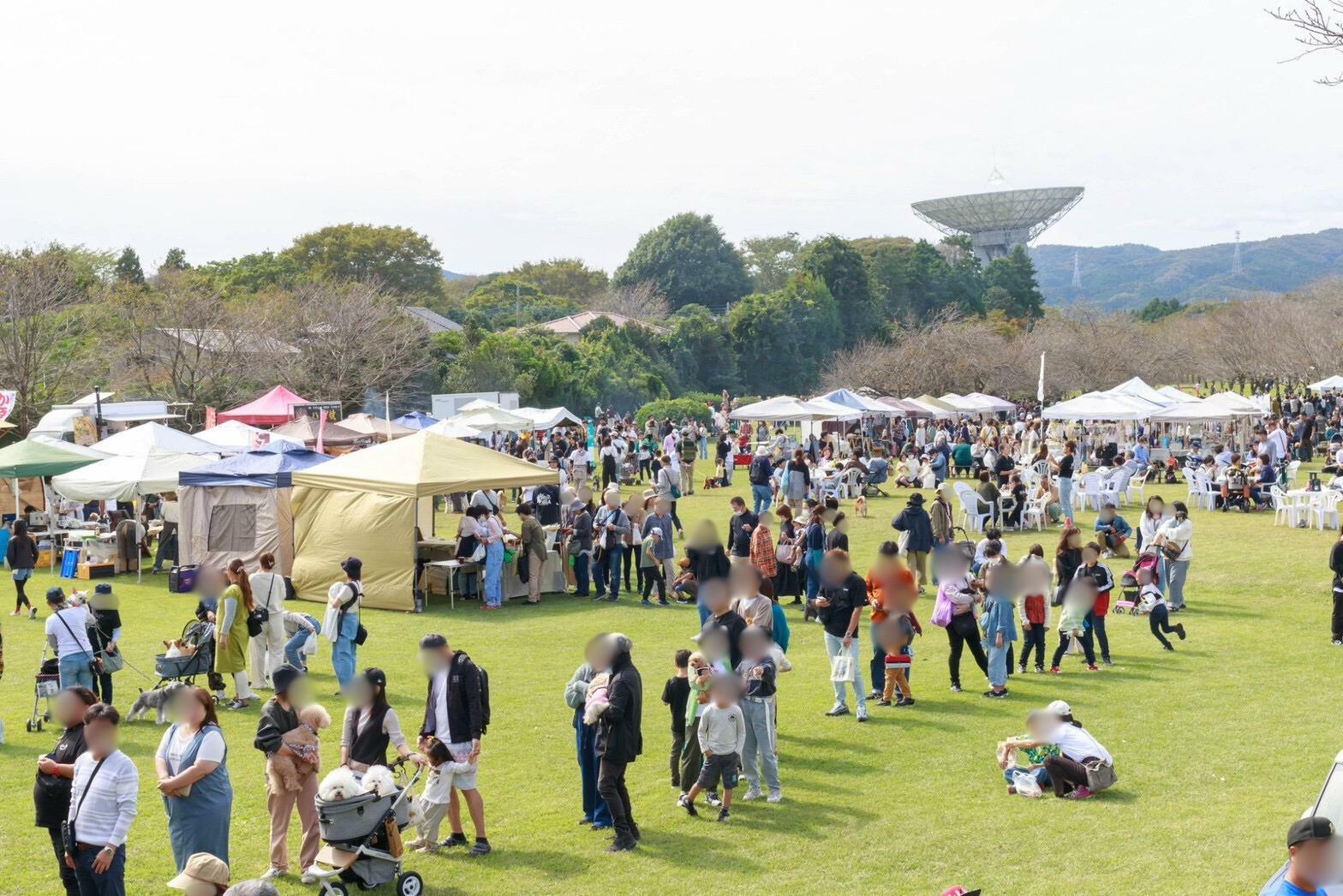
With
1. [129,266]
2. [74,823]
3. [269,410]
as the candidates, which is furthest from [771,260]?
[74,823]

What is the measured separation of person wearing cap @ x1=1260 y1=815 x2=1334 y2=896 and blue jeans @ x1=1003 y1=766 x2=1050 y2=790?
4694 mm

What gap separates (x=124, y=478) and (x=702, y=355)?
5262 cm

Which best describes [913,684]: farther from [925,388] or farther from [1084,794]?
[925,388]

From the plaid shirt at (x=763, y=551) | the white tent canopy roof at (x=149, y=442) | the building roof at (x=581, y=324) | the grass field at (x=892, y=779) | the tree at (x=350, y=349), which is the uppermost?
the building roof at (x=581, y=324)

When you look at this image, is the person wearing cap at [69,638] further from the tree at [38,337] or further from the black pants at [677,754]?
the tree at [38,337]

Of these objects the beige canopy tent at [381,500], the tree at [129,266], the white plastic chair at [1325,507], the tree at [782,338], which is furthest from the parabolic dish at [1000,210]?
the beige canopy tent at [381,500]

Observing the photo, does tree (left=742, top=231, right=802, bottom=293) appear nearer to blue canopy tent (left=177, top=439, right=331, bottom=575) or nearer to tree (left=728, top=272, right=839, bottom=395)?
tree (left=728, top=272, right=839, bottom=395)

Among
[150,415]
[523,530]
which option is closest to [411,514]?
[523,530]

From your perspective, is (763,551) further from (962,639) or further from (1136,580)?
(1136,580)

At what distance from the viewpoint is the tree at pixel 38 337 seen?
37406 mm

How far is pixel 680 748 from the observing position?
9375mm

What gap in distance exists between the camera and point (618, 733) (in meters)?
7.86

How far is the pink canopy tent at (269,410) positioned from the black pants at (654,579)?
1715cm

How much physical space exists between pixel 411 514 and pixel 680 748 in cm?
878
